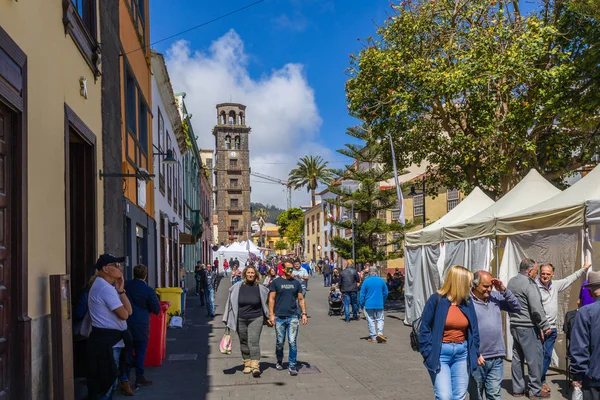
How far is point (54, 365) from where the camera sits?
6.47 m

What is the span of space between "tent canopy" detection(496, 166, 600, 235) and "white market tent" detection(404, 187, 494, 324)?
3934 millimetres

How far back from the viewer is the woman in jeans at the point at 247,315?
9.98 meters

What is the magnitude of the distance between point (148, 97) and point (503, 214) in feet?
33.9

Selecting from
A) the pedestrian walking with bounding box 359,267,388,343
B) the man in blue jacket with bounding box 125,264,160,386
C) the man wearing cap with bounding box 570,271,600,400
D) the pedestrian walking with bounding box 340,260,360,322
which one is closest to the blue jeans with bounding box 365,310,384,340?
the pedestrian walking with bounding box 359,267,388,343

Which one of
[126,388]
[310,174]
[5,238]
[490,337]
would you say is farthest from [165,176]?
[310,174]

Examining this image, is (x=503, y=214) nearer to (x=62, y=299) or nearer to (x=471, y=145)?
(x=471, y=145)

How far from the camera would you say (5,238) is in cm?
549

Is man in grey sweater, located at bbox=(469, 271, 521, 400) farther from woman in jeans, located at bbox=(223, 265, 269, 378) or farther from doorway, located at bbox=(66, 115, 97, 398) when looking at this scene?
doorway, located at bbox=(66, 115, 97, 398)

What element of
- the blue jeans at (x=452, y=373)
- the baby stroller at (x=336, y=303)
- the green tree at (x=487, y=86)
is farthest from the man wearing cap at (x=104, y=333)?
the baby stroller at (x=336, y=303)

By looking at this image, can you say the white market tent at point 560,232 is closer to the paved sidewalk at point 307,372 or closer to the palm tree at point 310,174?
the paved sidewalk at point 307,372

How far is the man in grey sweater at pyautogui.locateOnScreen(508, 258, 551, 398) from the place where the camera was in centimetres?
830

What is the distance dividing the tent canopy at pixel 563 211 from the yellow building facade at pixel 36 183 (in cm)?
697

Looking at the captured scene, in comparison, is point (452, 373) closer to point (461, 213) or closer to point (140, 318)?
point (140, 318)

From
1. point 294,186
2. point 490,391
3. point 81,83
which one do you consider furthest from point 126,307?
point 294,186
